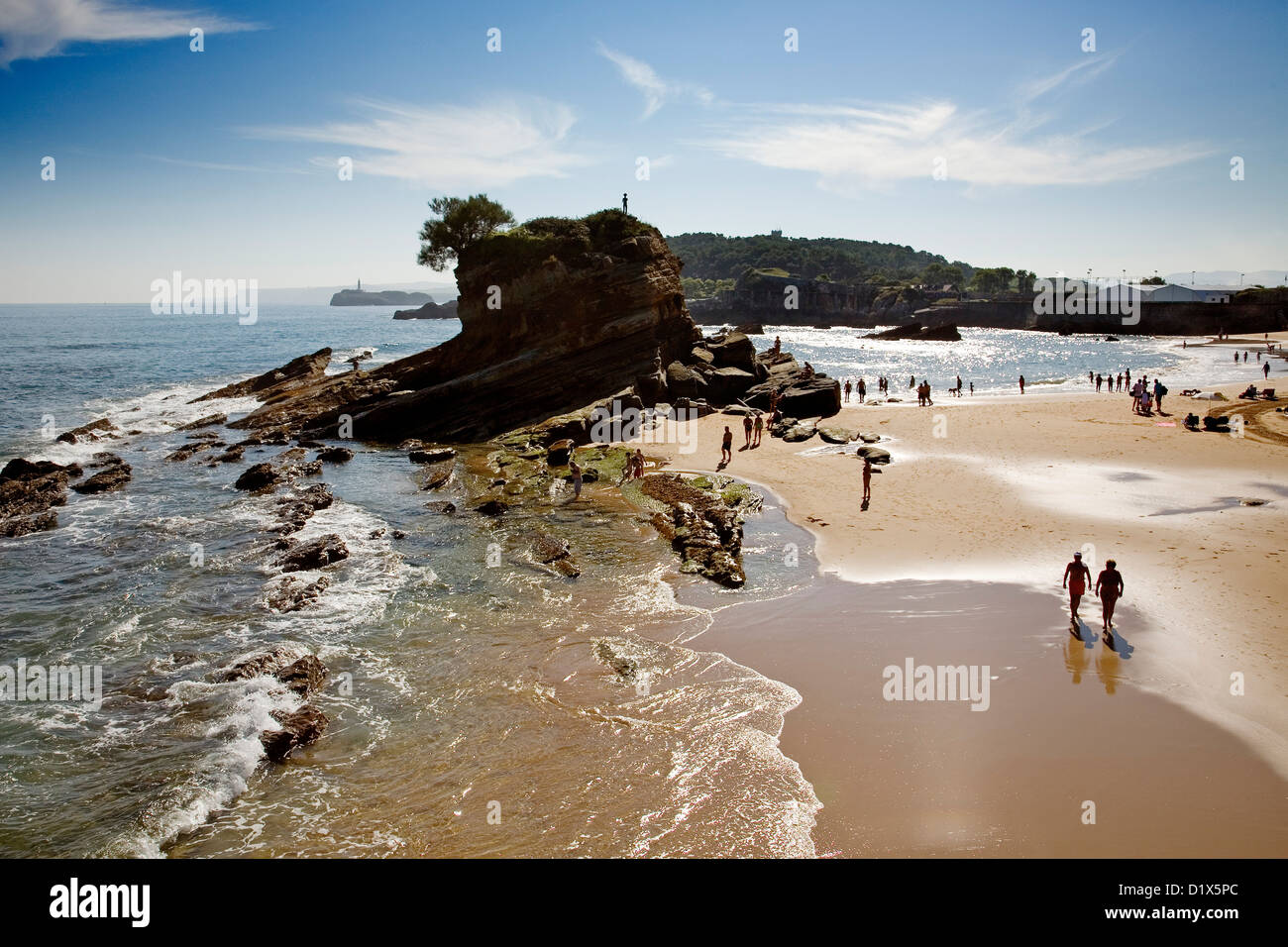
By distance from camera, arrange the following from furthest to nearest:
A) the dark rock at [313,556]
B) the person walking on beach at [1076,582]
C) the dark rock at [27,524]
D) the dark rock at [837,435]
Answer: the dark rock at [837,435], the dark rock at [27,524], the dark rock at [313,556], the person walking on beach at [1076,582]

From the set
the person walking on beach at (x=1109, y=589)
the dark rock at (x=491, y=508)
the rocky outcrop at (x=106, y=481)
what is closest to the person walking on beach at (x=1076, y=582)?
the person walking on beach at (x=1109, y=589)

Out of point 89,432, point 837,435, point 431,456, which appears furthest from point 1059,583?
point 89,432

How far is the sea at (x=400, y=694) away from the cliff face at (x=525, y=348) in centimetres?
1215

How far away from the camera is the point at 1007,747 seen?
32.3 feet

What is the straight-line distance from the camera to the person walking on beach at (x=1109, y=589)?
1288 cm

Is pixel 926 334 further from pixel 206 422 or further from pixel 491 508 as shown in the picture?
pixel 491 508

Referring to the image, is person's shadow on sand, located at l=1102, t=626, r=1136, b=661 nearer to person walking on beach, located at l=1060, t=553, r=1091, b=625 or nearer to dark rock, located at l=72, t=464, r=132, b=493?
person walking on beach, located at l=1060, t=553, r=1091, b=625

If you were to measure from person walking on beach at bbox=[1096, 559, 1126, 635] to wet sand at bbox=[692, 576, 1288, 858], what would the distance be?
1.57 feet

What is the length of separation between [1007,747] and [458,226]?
1763 inches

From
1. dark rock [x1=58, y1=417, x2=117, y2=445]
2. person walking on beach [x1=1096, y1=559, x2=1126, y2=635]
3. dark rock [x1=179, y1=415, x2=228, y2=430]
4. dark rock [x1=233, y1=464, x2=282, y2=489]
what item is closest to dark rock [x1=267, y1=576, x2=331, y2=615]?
dark rock [x1=233, y1=464, x2=282, y2=489]

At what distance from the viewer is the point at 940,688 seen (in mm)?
11359

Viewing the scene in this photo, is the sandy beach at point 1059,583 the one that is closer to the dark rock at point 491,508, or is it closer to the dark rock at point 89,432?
the dark rock at point 491,508

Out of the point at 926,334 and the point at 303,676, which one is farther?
the point at 926,334
